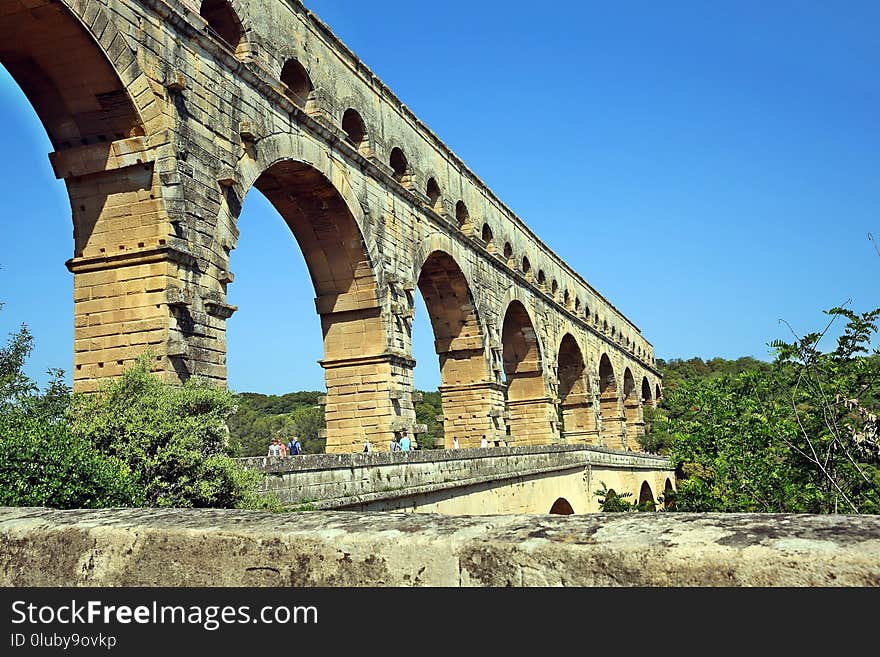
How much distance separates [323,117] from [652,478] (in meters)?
24.0

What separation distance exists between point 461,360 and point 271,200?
8678 millimetres

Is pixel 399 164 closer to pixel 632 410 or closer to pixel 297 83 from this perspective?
pixel 297 83

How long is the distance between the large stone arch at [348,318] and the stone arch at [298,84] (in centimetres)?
127

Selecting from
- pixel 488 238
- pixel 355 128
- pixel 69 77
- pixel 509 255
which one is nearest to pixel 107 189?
pixel 69 77

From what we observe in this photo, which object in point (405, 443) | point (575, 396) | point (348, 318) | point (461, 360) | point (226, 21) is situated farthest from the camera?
point (575, 396)

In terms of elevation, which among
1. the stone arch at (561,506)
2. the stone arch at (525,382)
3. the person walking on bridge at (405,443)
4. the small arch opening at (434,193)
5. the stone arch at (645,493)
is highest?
the small arch opening at (434,193)

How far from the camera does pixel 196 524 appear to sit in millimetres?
2496

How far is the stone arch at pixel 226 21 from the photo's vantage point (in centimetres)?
1260

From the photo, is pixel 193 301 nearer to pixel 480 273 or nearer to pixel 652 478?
pixel 480 273

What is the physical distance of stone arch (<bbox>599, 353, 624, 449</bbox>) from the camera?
40125 millimetres

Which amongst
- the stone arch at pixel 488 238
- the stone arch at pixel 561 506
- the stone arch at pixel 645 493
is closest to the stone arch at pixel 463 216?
the stone arch at pixel 488 238

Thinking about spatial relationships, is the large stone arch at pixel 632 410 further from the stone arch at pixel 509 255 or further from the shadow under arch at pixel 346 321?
the shadow under arch at pixel 346 321

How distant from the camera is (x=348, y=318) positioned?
16.1 meters
